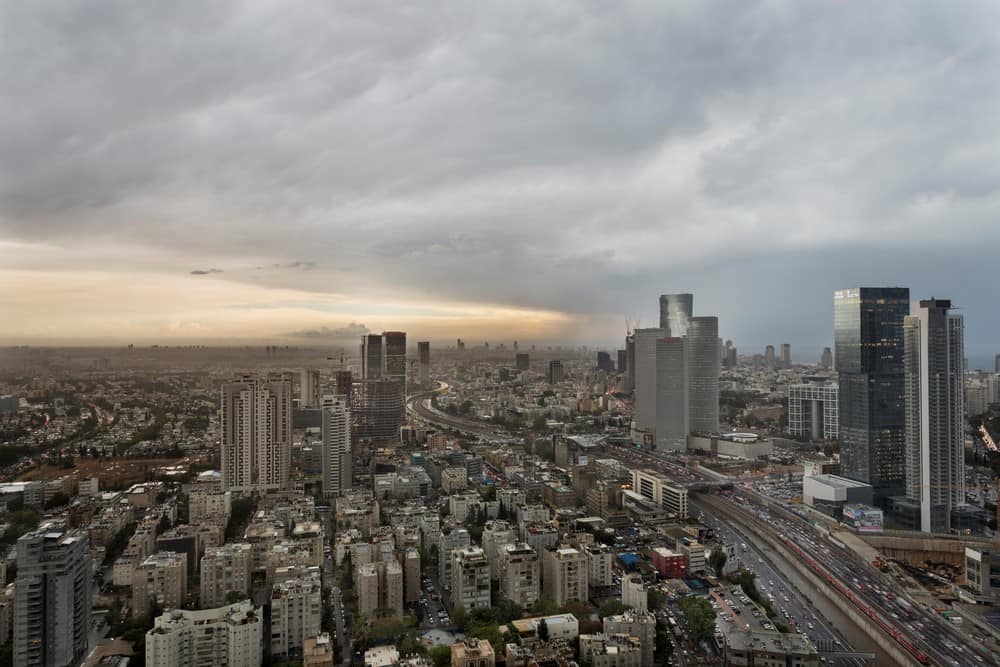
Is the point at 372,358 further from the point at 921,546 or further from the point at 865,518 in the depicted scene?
the point at 921,546

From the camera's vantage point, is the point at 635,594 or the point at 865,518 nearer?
the point at 635,594

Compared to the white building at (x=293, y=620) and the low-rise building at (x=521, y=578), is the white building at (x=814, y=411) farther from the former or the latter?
the white building at (x=293, y=620)

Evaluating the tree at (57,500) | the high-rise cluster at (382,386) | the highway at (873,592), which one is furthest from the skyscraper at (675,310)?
the tree at (57,500)

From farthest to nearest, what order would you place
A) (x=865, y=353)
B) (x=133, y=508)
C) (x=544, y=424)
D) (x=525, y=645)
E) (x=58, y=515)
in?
(x=544, y=424) < (x=865, y=353) < (x=133, y=508) < (x=58, y=515) < (x=525, y=645)

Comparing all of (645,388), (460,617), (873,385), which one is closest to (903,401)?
(873,385)

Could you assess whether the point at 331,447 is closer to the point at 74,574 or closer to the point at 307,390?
the point at 307,390

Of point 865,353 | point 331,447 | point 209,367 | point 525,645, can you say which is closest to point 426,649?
point 525,645
